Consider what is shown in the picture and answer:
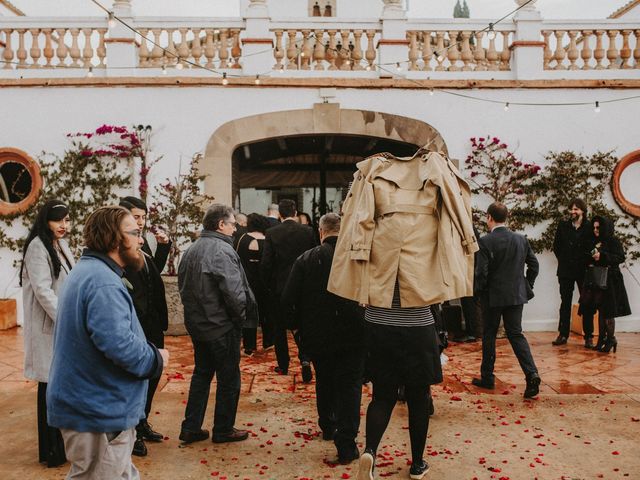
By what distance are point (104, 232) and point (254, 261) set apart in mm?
4655

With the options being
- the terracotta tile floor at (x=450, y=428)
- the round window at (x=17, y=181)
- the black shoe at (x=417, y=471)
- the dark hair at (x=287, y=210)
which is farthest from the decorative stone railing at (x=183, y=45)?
the black shoe at (x=417, y=471)

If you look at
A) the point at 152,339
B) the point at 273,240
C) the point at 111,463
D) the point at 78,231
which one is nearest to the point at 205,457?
the point at 152,339

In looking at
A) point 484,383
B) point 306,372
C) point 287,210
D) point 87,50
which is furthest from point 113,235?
point 87,50

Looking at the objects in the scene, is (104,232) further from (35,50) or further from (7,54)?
(7,54)

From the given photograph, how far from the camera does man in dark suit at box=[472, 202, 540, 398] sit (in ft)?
18.4

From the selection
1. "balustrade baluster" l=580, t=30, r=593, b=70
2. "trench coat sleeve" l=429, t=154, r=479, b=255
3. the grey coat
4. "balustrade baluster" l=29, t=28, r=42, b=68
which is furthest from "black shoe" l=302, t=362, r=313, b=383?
"balustrade baluster" l=580, t=30, r=593, b=70

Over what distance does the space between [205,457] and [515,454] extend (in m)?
2.11

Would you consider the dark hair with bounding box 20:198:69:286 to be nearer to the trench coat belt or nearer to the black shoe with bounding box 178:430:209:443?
the black shoe with bounding box 178:430:209:443

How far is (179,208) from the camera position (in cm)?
920

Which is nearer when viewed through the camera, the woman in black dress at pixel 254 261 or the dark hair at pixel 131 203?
the dark hair at pixel 131 203

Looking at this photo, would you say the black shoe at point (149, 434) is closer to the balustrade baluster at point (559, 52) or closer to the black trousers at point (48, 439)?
the black trousers at point (48, 439)

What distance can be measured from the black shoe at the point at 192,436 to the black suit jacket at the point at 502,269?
2.80m

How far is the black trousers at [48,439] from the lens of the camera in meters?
3.93

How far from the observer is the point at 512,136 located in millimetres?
9477
